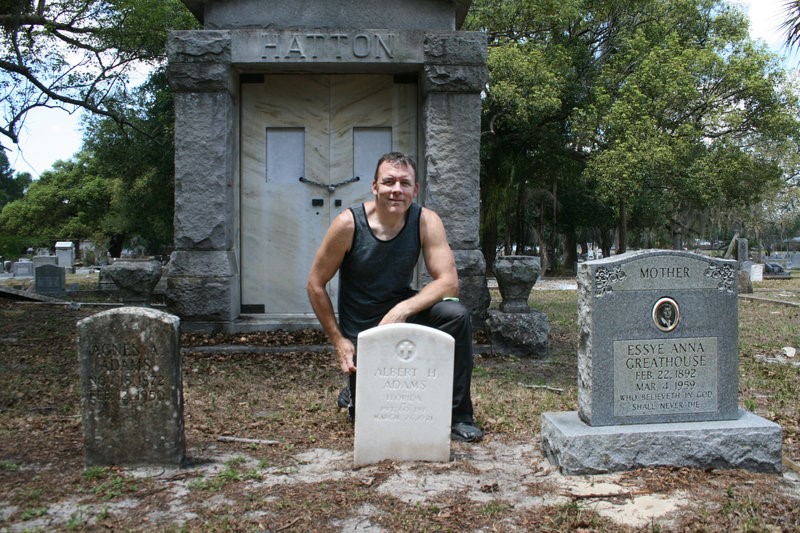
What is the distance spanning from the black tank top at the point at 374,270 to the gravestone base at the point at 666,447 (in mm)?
1376

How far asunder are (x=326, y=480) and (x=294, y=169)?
532cm

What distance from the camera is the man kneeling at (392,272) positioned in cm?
443

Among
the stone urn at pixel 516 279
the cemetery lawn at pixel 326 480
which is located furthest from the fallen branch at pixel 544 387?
the stone urn at pixel 516 279

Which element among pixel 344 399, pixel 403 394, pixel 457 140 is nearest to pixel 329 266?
pixel 403 394

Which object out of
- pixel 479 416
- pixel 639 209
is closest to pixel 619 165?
pixel 639 209

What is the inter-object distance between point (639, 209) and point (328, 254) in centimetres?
3244

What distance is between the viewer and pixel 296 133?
8477 mm

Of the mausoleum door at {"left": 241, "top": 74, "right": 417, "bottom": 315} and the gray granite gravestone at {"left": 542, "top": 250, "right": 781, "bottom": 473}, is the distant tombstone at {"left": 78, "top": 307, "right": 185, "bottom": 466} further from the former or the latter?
the mausoleum door at {"left": 241, "top": 74, "right": 417, "bottom": 315}

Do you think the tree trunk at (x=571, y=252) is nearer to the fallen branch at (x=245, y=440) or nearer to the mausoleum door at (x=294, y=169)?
the mausoleum door at (x=294, y=169)

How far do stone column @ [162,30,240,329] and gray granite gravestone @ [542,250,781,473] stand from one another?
476cm

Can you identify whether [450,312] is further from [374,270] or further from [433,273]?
[374,270]

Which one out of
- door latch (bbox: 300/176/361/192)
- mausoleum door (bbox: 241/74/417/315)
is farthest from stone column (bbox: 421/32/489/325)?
door latch (bbox: 300/176/361/192)

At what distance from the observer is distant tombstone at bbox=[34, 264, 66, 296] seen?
1941cm

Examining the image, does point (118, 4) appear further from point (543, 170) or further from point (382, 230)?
point (543, 170)
